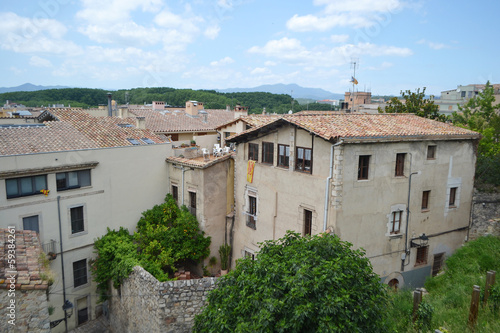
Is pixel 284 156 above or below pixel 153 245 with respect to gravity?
above

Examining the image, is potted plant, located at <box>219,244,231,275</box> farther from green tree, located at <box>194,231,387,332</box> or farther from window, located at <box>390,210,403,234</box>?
green tree, located at <box>194,231,387,332</box>

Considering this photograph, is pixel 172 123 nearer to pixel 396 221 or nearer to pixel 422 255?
pixel 396 221

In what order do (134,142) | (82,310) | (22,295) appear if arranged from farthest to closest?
(134,142) < (82,310) < (22,295)

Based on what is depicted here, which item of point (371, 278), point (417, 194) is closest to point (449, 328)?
point (371, 278)

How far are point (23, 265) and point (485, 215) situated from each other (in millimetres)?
21623

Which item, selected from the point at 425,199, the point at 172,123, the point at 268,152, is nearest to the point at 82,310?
the point at 268,152

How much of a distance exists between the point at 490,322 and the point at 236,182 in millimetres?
13773

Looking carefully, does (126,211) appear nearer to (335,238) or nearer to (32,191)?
(32,191)

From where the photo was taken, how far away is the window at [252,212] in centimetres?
2041

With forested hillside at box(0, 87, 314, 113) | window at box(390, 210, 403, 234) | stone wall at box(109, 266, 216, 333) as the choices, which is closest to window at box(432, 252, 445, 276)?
window at box(390, 210, 403, 234)

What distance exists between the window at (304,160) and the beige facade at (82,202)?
9703 millimetres

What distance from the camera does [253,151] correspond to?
20.3 meters

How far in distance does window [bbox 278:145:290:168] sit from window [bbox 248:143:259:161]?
1.77 m

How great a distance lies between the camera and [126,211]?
71.7 ft
